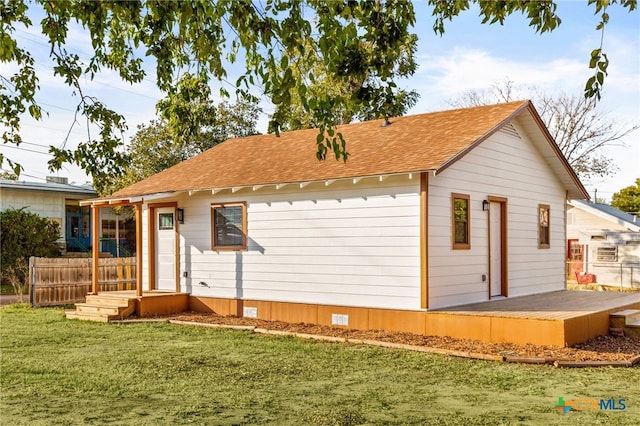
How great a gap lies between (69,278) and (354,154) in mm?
9410

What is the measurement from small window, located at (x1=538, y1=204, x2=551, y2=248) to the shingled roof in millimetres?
1189

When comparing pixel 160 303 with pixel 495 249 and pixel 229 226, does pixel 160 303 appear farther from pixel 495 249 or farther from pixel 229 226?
pixel 495 249

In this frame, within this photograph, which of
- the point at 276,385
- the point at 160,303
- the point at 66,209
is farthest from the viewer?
the point at 66,209

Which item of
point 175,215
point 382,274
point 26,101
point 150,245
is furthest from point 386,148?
point 26,101

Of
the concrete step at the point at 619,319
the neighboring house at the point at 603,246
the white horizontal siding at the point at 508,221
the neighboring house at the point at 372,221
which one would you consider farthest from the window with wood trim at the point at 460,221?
the neighboring house at the point at 603,246

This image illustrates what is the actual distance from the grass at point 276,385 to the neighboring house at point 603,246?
21.4 metres

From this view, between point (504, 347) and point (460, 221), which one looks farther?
point (460, 221)

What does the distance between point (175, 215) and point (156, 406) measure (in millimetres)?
9427

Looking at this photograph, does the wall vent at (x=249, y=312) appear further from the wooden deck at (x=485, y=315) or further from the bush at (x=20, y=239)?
the bush at (x=20, y=239)

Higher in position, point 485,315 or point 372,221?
point 372,221

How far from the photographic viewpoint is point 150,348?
10.8m

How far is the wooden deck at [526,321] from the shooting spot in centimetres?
1035

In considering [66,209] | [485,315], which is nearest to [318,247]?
[485,315]

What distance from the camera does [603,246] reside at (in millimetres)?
29578
